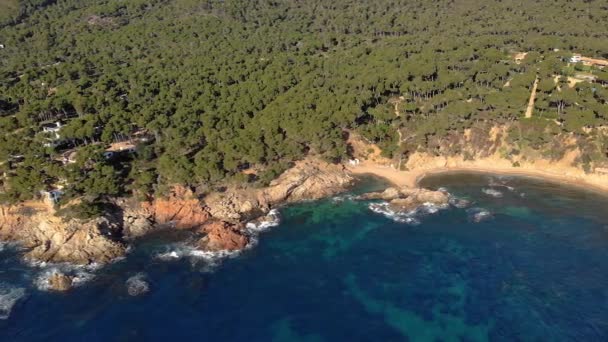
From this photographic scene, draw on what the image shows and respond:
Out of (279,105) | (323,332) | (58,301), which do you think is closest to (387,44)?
(279,105)

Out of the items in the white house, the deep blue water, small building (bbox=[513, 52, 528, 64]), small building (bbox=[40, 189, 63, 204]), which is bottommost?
the deep blue water

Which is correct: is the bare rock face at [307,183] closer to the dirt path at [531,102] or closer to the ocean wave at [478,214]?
the ocean wave at [478,214]

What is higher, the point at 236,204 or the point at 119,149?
the point at 119,149

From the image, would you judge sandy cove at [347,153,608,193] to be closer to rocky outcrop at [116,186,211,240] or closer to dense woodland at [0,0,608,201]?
dense woodland at [0,0,608,201]

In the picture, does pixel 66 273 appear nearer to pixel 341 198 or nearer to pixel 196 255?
pixel 196 255

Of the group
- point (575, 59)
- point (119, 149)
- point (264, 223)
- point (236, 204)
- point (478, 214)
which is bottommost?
point (478, 214)

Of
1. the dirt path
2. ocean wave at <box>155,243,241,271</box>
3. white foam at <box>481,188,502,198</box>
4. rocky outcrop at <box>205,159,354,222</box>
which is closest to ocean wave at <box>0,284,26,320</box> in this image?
ocean wave at <box>155,243,241,271</box>

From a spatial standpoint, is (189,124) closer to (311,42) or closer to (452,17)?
(311,42)

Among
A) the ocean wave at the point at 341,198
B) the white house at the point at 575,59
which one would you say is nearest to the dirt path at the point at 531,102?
the white house at the point at 575,59

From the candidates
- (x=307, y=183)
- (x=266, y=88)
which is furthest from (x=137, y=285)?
(x=266, y=88)
